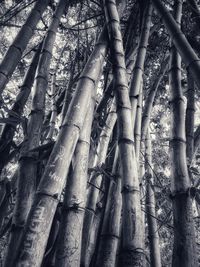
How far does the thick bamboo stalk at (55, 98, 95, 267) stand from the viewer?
1.23 metres

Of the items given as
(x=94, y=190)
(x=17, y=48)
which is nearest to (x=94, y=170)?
(x=94, y=190)

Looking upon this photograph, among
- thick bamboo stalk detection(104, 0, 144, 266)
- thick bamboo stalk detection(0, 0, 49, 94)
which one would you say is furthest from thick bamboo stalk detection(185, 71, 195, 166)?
thick bamboo stalk detection(0, 0, 49, 94)

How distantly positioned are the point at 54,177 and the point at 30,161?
0.44m

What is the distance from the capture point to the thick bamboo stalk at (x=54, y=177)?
1108 mm

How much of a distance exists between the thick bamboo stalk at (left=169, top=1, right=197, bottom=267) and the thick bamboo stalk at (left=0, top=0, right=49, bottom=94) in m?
1.00

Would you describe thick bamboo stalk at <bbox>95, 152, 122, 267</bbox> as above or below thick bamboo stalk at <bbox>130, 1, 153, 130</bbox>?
below

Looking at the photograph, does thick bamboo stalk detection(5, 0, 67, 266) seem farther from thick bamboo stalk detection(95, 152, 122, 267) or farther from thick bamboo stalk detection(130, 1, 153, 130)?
thick bamboo stalk detection(130, 1, 153, 130)

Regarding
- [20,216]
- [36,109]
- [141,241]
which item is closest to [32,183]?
[20,216]

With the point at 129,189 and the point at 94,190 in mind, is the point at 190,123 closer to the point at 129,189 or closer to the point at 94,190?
the point at 94,190

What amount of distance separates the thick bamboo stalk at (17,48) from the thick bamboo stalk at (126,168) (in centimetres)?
57

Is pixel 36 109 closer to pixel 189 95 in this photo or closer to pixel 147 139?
pixel 189 95

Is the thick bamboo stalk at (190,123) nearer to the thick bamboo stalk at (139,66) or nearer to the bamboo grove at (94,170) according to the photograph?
the bamboo grove at (94,170)

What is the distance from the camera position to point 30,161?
1.70 meters

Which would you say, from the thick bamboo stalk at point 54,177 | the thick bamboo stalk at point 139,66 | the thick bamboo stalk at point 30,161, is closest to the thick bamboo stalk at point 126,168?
the thick bamboo stalk at point 54,177
